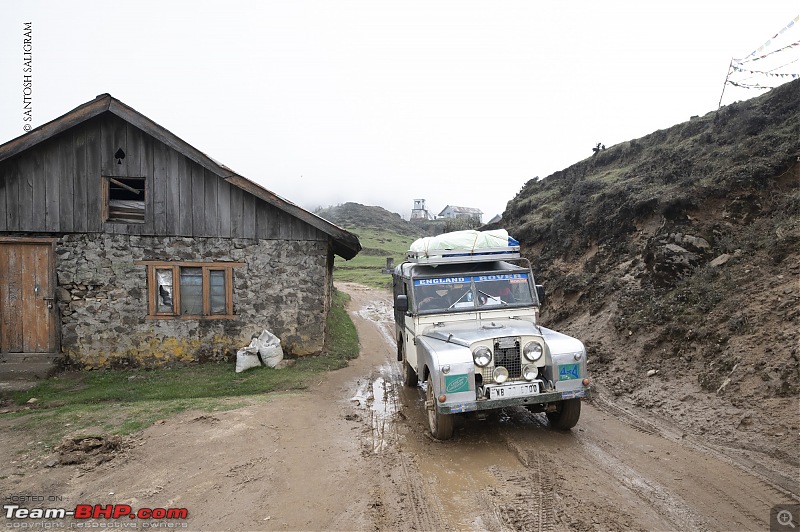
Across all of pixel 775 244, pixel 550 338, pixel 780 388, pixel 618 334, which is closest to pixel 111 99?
pixel 550 338

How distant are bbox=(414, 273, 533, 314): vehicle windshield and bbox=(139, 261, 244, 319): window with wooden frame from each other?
18.0 feet

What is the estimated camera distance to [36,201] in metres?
9.88

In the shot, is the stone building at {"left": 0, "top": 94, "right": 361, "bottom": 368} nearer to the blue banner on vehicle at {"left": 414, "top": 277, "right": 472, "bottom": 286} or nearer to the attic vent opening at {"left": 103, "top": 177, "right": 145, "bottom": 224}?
the attic vent opening at {"left": 103, "top": 177, "right": 145, "bottom": 224}

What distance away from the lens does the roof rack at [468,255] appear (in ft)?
Answer: 24.6

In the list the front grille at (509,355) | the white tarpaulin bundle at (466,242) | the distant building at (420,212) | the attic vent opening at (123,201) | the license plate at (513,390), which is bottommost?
the license plate at (513,390)

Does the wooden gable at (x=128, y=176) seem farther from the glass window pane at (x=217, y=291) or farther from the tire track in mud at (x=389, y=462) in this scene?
the tire track in mud at (x=389, y=462)

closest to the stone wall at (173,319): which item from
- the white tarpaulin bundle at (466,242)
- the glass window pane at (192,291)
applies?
the glass window pane at (192,291)

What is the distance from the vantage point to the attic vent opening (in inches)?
402

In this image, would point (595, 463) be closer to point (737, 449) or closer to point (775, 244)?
point (737, 449)

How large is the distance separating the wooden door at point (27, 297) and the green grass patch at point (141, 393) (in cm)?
117

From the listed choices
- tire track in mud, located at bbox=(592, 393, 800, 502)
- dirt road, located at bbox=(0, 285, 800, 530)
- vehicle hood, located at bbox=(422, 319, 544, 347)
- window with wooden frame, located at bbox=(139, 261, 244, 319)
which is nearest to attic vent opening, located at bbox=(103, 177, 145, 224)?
window with wooden frame, located at bbox=(139, 261, 244, 319)

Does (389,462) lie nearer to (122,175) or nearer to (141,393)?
(141,393)

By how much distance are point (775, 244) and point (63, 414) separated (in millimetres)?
12827

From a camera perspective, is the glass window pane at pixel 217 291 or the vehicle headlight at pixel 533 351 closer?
the vehicle headlight at pixel 533 351
